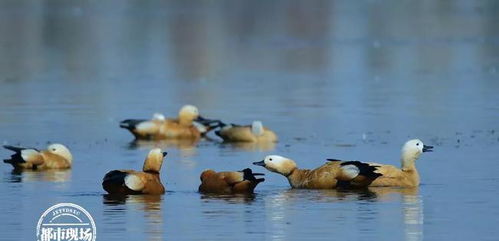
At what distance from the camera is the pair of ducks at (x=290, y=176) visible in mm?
17250

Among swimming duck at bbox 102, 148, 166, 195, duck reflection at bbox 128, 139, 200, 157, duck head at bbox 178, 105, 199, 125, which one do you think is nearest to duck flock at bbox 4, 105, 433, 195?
swimming duck at bbox 102, 148, 166, 195

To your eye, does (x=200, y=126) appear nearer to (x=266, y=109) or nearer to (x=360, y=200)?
(x=266, y=109)

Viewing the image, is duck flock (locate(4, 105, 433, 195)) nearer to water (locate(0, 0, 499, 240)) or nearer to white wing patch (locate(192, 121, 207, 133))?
water (locate(0, 0, 499, 240))

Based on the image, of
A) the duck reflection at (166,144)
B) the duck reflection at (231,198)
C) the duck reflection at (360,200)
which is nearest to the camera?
the duck reflection at (360,200)

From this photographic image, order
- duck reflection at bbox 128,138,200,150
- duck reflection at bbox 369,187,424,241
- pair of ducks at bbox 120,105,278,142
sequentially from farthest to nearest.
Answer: pair of ducks at bbox 120,105,278,142
duck reflection at bbox 128,138,200,150
duck reflection at bbox 369,187,424,241

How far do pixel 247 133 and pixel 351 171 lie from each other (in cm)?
538

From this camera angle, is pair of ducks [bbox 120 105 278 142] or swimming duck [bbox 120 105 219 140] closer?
pair of ducks [bbox 120 105 278 142]

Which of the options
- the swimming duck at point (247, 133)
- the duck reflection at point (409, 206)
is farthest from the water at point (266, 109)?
the swimming duck at point (247, 133)

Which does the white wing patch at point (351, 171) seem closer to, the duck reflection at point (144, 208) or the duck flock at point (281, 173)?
the duck flock at point (281, 173)

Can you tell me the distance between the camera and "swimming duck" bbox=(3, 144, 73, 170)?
64.6ft

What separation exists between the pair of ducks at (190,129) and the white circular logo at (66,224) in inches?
253

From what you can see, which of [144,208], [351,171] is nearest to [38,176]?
[144,208]

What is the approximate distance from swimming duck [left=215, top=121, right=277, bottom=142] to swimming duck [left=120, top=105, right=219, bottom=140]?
59 cm

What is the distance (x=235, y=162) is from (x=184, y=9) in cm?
4529
